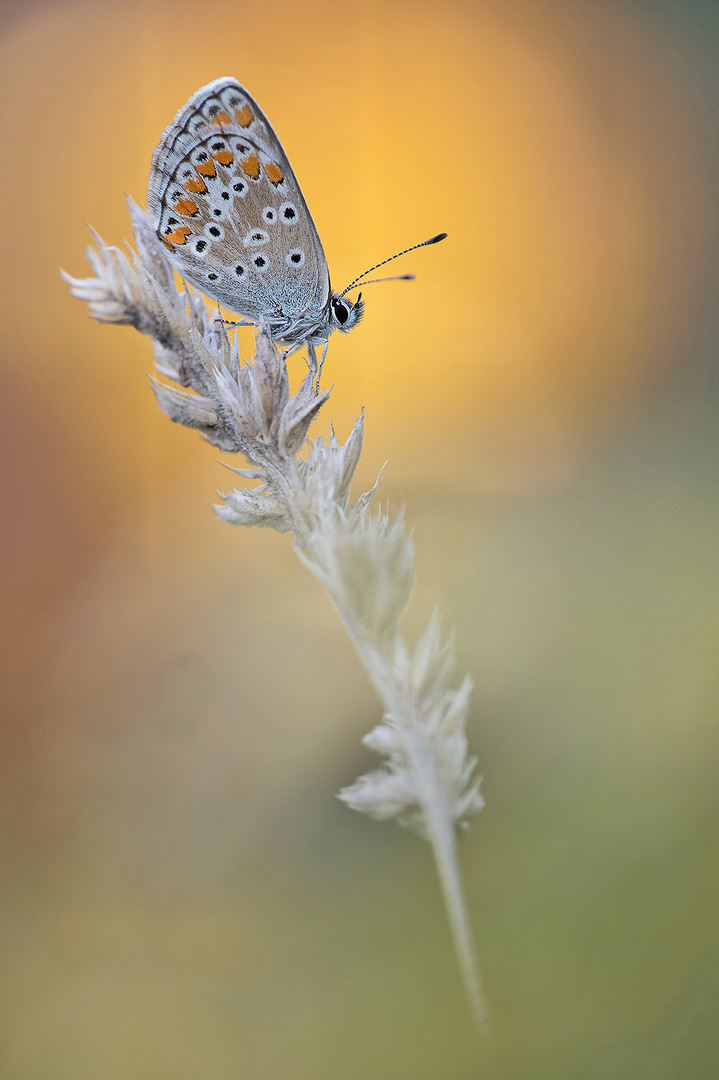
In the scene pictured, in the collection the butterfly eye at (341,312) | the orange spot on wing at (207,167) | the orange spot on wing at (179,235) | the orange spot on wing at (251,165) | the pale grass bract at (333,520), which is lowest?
the pale grass bract at (333,520)

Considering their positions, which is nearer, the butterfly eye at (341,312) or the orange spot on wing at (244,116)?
the orange spot on wing at (244,116)

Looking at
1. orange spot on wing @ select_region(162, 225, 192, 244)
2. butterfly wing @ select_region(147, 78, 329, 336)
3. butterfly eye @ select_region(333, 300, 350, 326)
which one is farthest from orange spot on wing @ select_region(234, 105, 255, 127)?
butterfly eye @ select_region(333, 300, 350, 326)

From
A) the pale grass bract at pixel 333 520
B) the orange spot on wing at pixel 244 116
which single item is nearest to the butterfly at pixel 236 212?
the orange spot on wing at pixel 244 116

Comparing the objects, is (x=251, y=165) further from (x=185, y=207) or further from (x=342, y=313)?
(x=342, y=313)

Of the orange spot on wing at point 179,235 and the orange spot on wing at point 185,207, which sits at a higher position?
the orange spot on wing at point 185,207

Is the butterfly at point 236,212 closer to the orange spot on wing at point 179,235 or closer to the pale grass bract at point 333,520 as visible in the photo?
the orange spot on wing at point 179,235

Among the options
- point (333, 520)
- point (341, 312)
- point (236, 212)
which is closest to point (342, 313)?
point (341, 312)

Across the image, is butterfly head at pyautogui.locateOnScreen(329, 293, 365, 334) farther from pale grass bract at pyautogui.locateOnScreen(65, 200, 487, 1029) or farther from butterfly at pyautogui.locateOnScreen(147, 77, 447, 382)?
pale grass bract at pyautogui.locateOnScreen(65, 200, 487, 1029)
